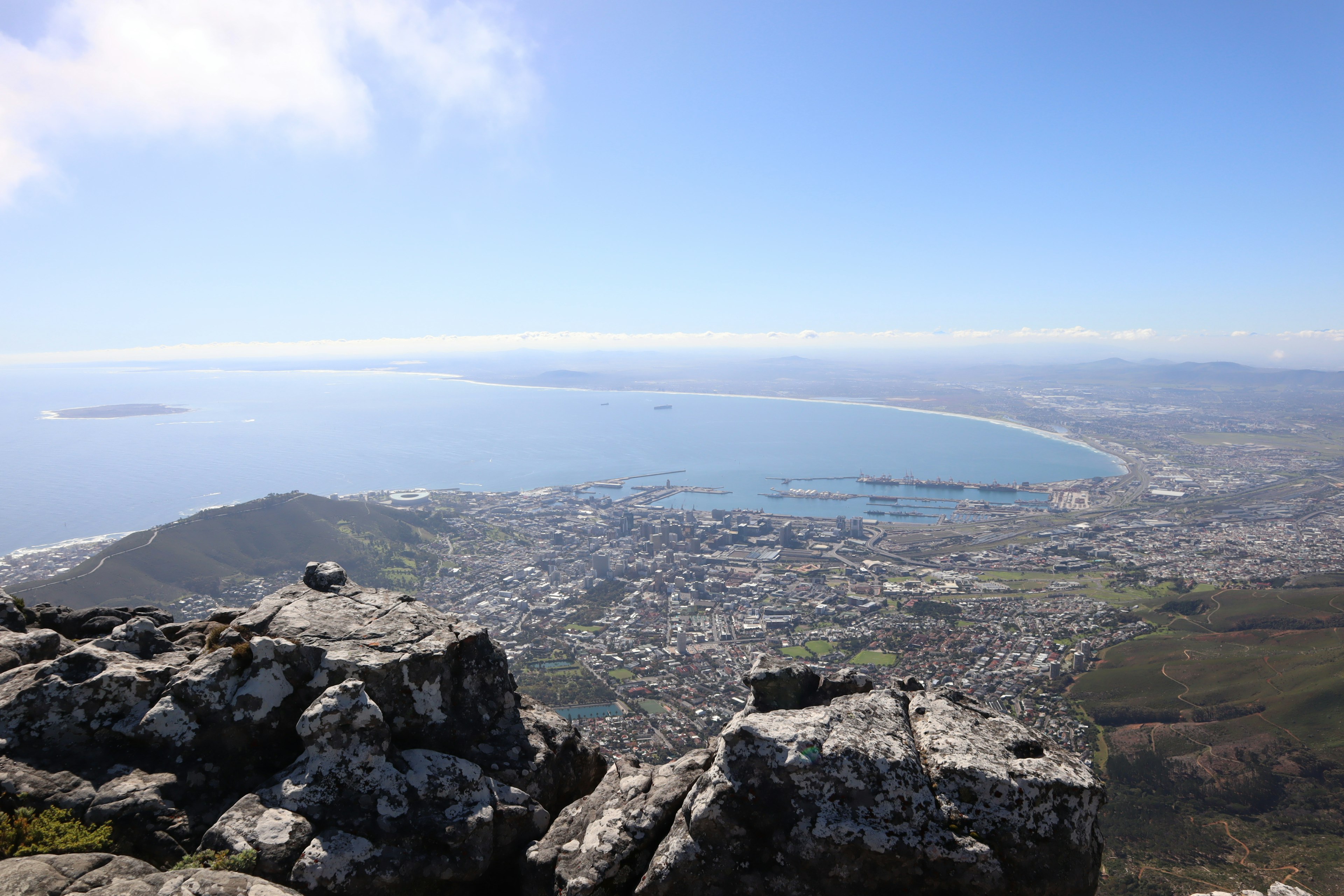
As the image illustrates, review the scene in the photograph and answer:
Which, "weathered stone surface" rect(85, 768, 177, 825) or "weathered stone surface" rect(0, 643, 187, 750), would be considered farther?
"weathered stone surface" rect(0, 643, 187, 750)

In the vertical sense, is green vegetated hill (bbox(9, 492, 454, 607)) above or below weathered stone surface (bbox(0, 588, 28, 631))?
below

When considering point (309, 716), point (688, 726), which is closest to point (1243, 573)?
point (688, 726)

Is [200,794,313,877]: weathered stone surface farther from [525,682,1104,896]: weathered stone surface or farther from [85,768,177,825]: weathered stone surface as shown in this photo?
[525,682,1104,896]: weathered stone surface

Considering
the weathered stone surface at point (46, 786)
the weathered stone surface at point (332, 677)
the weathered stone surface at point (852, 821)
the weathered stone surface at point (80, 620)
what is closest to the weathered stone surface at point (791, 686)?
the weathered stone surface at point (852, 821)

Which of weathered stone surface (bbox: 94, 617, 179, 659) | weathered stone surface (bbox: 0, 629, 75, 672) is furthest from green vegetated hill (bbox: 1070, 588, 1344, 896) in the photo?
weathered stone surface (bbox: 0, 629, 75, 672)

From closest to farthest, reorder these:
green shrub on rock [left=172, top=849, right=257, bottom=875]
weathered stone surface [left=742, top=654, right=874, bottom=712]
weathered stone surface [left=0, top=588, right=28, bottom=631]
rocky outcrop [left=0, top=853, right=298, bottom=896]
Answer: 1. rocky outcrop [left=0, top=853, right=298, bottom=896]
2. green shrub on rock [left=172, top=849, right=257, bottom=875]
3. weathered stone surface [left=742, top=654, right=874, bottom=712]
4. weathered stone surface [left=0, top=588, right=28, bottom=631]

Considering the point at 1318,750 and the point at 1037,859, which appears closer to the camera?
the point at 1037,859

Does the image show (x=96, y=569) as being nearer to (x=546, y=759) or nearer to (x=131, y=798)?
(x=131, y=798)

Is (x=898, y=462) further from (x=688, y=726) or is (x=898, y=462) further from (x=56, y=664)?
(x=56, y=664)
